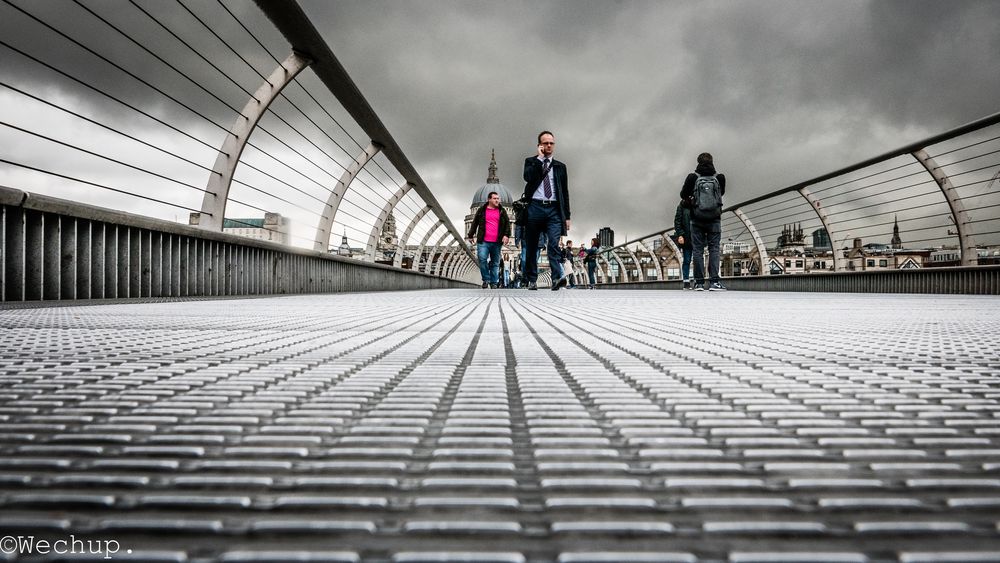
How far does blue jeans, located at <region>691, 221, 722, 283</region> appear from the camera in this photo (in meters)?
7.11

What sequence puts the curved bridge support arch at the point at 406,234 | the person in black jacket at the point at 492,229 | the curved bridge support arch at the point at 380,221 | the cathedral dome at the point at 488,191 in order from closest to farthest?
the curved bridge support arch at the point at 380,221 → the person in black jacket at the point at 492,229 → the curved bridge support arch at the point at 406,234 → the cathedral dome at the point at 488,191

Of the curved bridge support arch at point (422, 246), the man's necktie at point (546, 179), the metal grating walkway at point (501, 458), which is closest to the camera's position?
the metal grating walkway at point (501, 458)

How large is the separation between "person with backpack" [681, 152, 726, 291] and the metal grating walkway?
20.4 feet

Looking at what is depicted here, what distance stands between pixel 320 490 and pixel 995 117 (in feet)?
23.0

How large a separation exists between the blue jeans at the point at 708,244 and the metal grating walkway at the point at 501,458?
652cm

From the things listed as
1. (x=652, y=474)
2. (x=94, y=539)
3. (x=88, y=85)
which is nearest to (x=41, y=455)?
(x=94, y=539)

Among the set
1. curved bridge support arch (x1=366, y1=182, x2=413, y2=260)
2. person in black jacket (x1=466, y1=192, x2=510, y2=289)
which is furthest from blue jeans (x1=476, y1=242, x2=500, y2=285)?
curved bridge support arch (x1=366, y1=182, x2=413, y2=260)

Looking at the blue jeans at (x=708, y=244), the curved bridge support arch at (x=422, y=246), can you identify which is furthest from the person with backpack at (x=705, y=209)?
the curved bridge support arch at (x=422, y=246)

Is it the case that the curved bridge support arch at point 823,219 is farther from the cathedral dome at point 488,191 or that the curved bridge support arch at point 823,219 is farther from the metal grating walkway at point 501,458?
the cathedral dome at point 488,191

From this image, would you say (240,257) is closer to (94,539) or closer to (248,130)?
(248,130)

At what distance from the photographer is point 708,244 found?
7.29m

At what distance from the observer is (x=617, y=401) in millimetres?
653

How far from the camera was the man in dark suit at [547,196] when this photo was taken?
257 inches

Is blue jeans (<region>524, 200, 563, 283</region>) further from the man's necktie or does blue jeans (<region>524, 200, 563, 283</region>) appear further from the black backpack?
the black backpack
